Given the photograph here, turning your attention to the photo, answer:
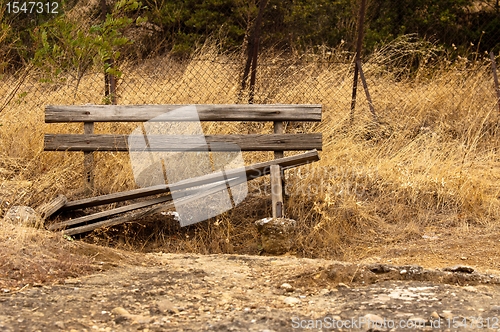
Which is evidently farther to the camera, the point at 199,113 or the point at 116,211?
the point at 199,113

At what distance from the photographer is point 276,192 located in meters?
5.63

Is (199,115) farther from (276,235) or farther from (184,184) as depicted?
(276,235)

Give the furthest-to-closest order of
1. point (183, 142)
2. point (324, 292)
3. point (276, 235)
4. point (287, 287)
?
point (183, 142), point (276, 235), point (287, 287), point (324, 292)

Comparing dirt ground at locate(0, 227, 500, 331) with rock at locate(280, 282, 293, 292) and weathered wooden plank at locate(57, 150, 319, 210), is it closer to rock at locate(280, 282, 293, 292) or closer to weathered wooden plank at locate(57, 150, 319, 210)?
rock at locate(280, 282, 293, 292)

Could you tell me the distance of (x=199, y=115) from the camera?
240 inches

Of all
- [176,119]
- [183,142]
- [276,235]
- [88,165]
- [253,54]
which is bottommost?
[276,235]

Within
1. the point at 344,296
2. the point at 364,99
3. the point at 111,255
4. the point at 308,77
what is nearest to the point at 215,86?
the point at 308,77

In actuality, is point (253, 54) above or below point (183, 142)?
above

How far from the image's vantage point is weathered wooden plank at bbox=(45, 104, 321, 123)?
6055 millimetres

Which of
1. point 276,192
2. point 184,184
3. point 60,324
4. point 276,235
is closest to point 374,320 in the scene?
point 60,324

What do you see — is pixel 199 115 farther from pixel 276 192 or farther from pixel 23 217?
pixel 23 217

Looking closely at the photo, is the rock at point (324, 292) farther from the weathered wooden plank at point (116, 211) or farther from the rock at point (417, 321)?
the weathered wooden plank at point (116, 211)

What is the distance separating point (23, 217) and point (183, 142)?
159cm

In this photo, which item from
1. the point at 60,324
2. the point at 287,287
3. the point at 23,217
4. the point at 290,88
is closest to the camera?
the point at 60,324
